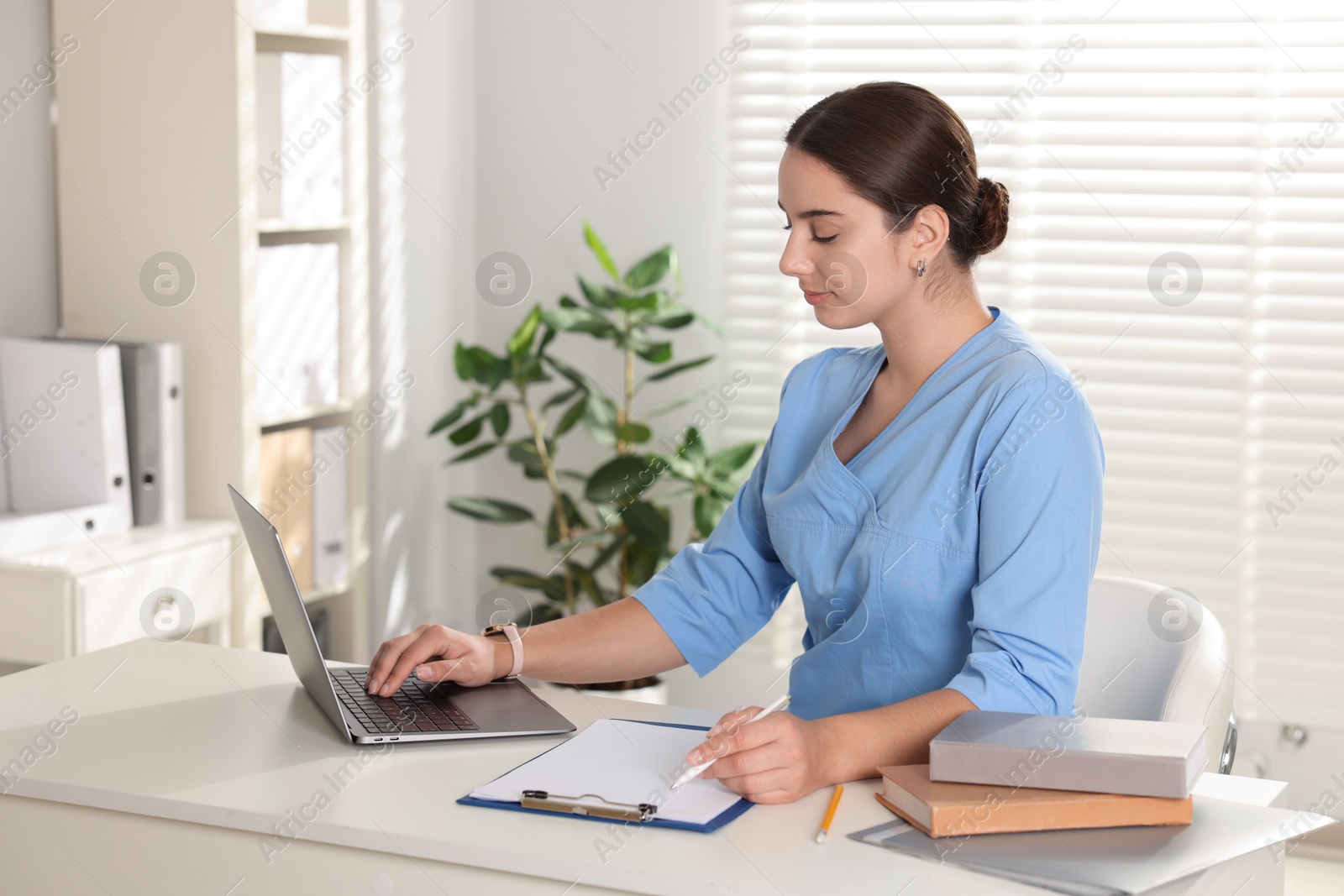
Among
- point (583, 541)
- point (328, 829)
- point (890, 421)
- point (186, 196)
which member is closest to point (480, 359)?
point (583, 541)

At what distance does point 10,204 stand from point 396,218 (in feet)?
2.92

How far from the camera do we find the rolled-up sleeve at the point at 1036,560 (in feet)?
4.17

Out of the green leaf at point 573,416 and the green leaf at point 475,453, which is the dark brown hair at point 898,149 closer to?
the green leaf at point 573,416

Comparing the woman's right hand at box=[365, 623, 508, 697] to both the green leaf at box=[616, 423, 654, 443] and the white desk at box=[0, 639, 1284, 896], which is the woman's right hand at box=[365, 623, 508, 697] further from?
the green leaf at box=[616, 423, 654, 443]

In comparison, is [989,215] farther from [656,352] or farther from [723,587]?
[656,352]

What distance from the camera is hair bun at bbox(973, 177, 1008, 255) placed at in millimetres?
1507

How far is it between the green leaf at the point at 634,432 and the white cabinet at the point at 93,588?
3.11ft

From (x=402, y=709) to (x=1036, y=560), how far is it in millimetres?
692

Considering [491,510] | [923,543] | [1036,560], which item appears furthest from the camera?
[491,510]

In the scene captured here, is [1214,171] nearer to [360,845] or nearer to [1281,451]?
[1281,451]

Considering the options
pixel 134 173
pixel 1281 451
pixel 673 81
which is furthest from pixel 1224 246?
pixel 134 173

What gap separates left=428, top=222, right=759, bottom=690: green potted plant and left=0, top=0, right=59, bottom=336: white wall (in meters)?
0.88

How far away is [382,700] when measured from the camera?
1405 millimetres

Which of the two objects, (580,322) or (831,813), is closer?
(831,813)
